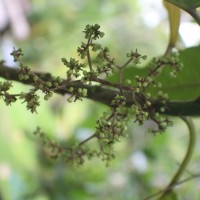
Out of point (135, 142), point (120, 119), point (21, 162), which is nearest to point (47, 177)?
point (21, 162)

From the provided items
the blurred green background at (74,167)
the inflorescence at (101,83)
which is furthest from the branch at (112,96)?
the blurred green background at (74,167)

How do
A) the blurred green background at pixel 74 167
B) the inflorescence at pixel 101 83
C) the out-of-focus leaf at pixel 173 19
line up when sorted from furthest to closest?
the blurred green background at pixel 74 167, the out-of-focus leaf at pixel 173 19, the inflorescence at pixel 101 83

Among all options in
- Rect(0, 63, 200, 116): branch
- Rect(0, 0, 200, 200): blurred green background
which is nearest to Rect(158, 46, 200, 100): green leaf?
Rect(0, 63, 200, 116): branch

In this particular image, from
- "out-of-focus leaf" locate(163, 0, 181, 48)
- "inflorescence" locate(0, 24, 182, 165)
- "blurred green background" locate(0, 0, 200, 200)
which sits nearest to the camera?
"inflorescence" locate(0, 24, 182, 165)

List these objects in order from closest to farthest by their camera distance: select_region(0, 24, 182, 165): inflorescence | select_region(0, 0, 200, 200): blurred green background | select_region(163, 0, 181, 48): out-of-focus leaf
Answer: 1. select_region(0, 24, 182, 165): inflorescence
2. select_region(163, 0, 181, 48): out-of-focus leaf
3. select_region(0, 0, 200, 200): blurred green background

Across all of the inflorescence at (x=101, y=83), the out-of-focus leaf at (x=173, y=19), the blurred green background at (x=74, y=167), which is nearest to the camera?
the inflorescence at (x=101, y=83)

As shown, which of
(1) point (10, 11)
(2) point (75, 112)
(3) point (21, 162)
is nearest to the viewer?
(3) point (21, 162)

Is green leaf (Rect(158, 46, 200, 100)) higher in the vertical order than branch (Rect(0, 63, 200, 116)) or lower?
higher

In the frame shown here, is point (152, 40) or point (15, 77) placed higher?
point (152, 40)

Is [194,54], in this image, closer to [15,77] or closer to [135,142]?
[15,77]

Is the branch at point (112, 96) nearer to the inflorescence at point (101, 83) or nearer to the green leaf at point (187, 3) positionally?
the inflorescence at point (101, 83)

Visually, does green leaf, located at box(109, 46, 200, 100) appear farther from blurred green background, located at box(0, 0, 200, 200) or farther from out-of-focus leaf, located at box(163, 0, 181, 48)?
blurred green background, located at box(0, 0, 200, 200)
